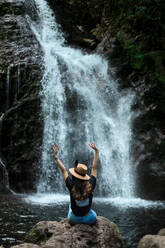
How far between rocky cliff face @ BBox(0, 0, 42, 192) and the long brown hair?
722cm

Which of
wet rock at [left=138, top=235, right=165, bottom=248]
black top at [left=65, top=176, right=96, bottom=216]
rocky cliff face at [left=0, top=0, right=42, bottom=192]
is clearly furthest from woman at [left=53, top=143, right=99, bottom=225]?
rocky cliff face at [left=0, top=0, right=42, bottom=192]

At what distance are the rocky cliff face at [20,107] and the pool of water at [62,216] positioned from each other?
224cm

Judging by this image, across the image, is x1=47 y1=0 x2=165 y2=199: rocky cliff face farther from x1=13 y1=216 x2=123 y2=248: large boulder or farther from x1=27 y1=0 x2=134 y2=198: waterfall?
x1=13 y1=216 x2=123 y2=248: large boulder

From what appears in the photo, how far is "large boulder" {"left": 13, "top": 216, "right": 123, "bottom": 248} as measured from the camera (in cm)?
372

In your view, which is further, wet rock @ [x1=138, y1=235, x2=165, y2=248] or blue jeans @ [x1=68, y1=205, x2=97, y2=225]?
blue jeans @ [x1=68, y1=205, x2=97, y2=225]

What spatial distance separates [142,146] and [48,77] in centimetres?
569

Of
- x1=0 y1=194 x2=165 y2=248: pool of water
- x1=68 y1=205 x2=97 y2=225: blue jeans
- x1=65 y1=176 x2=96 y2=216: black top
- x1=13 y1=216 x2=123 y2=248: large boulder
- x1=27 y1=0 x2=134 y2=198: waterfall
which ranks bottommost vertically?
x1=0 y1=194 x2=165 y2=248: pool of water

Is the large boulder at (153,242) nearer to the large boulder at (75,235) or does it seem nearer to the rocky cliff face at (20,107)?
the large boulder at (75,235)

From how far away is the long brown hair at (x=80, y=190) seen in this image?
149 inches

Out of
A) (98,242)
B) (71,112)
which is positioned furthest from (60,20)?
(98,242)

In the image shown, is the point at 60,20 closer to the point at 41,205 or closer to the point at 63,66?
the point at 63,66

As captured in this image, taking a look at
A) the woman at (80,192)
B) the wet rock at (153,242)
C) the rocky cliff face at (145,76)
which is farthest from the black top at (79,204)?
the rocky cliff face at (145,76)

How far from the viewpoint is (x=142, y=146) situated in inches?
418

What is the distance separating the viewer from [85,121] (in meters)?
11.8
